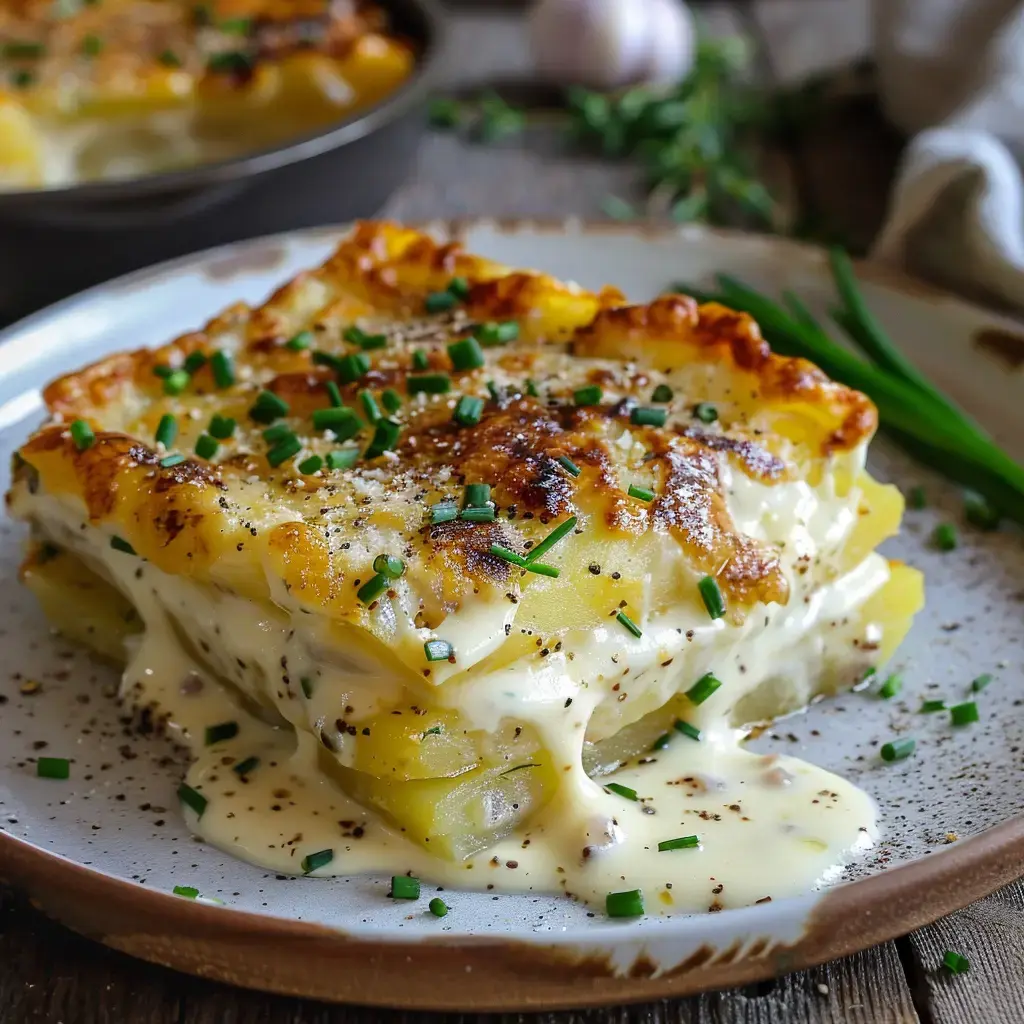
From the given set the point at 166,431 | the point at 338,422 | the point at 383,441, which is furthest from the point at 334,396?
the point at 166,431

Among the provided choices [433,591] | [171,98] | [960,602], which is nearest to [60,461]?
[433,591]

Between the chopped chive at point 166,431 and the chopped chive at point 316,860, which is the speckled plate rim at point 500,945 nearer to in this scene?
the chopped chive at point 316,860

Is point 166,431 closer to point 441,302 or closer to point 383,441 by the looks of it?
point 383,441

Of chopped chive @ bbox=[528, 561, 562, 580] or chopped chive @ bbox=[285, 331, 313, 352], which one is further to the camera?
chopped chive @ bbox=[285, 331, 313, 352]

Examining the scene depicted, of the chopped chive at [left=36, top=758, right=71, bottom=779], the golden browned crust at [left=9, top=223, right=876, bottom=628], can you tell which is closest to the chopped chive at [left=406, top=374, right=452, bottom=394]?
the golden browned crust at [left=9, top=223, right=876, bottom=628]

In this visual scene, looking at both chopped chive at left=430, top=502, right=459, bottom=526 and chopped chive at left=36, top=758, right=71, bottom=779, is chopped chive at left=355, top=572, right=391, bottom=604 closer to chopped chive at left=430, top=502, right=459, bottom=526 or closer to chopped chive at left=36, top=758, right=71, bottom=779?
chopped chive at left=430, top=502, right=459, bottom=526

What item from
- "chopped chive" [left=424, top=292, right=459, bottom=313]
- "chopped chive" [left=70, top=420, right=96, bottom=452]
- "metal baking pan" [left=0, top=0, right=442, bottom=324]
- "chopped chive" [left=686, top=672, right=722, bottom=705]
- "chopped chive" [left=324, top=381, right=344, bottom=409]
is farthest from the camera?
"metal baking pan" [left=0, top=0, right=442, bottom=324]
